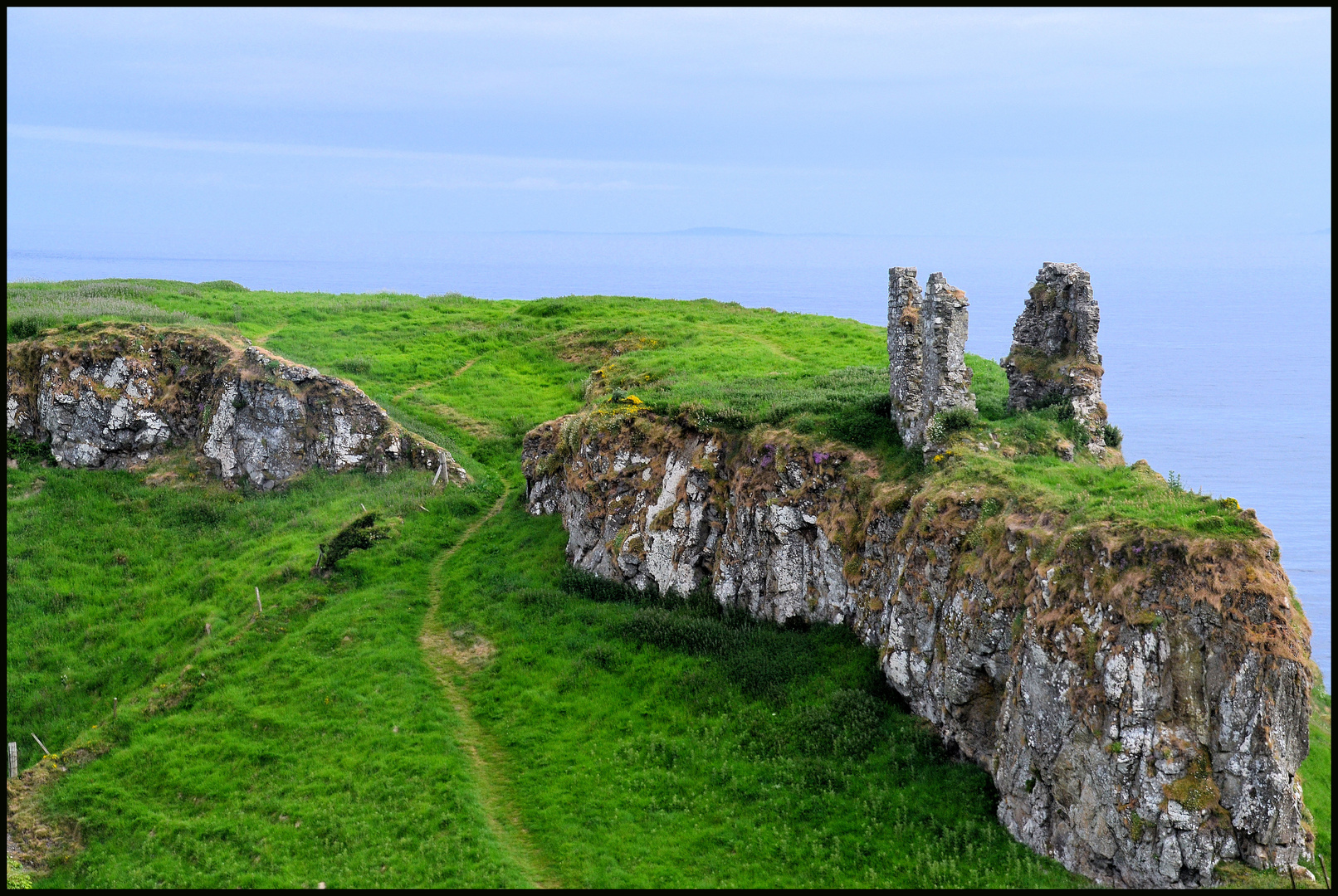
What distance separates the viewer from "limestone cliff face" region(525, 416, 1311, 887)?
2019 centimetres

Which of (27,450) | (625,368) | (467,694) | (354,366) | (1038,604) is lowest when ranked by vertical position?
(467,694)

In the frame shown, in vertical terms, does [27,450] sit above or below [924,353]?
below

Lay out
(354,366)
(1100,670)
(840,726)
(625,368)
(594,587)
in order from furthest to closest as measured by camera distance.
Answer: (354,366), (625,368), (594,587), (840,726), (1100,670)

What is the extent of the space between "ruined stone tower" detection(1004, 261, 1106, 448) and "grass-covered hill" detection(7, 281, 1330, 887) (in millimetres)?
1203

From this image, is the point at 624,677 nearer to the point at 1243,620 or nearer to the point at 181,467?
the point at 1243,620

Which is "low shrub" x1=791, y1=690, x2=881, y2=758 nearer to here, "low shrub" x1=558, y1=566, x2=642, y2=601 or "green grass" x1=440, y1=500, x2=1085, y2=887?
"green grass" x1=440, y1=500, x2=1085, y2=887

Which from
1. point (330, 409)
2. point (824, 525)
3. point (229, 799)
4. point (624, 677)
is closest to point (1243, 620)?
point (824, 525)

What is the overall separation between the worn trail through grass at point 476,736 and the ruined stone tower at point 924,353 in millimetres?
15610

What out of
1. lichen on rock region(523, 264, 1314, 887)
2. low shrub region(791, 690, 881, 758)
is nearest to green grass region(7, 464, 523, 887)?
low shrub region(791, 690, 881, 758)

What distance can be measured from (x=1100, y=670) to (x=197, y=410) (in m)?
43.9

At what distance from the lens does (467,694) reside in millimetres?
31828

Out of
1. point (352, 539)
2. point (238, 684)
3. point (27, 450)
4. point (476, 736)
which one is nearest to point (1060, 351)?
point (476, 736)

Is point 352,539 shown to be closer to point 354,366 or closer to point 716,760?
point 716,760

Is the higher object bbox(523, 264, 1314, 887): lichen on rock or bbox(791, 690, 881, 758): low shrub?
bbox(523, 264, 1314, 887): lichen on rock
